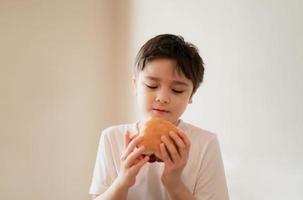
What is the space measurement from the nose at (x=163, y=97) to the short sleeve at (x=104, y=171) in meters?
0.20

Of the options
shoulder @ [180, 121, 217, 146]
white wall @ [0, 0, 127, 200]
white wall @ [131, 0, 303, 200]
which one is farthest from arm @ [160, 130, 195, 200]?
white wall @ [0, 0, 127, 200]

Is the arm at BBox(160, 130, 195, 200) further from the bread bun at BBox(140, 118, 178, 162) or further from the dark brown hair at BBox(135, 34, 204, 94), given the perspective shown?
the dark brown hair at BBox(135, 34, 204, 94)

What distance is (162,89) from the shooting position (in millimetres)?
814

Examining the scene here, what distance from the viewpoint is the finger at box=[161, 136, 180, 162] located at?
0.74m

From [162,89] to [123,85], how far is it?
2.98 feet

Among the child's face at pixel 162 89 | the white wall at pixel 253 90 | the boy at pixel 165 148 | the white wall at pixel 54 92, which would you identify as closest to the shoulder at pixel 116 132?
the boy at pixel 165 148

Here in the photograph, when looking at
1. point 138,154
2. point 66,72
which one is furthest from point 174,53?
point 66,72

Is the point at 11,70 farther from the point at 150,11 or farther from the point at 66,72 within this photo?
the point at 150,11

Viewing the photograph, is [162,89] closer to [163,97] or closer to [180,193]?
[163,97]

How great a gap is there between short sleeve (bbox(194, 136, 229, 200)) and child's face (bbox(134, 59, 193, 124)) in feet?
0.47

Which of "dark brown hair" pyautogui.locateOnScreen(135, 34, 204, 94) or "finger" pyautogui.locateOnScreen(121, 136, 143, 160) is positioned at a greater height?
"dark brown hair" pyautogui.locateOnScreen(135, 34, 204, 94)

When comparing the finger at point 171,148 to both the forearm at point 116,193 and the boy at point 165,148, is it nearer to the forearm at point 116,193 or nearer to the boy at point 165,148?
the boy at point 165,148

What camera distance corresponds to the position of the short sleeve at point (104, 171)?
2.90 feet

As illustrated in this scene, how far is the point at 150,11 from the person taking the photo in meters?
1.50
